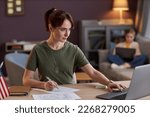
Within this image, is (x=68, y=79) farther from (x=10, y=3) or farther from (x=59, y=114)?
(x=10, y=3)

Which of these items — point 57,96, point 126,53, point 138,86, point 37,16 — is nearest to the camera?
point 138,86

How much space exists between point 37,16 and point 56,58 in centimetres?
374

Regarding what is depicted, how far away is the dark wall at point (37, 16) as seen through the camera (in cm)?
597

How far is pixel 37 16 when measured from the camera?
6.09 m

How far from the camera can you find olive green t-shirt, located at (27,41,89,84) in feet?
8.09

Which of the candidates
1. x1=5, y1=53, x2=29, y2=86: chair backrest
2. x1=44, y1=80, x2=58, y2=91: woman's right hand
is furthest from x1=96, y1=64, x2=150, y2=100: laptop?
x1=5, y1=53, x2=29, y2=86: chair backrest

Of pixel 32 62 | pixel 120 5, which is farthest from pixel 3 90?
pixel 120 5

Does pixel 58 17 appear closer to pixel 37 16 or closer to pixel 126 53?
pixel 126 53

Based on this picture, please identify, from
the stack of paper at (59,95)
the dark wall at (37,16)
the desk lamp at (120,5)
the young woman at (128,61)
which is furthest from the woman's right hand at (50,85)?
the desk lamp at (120,5)

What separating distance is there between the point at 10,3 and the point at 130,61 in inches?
89.1

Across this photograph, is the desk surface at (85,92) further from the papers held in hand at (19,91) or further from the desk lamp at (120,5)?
the desk lamp at (120,5)

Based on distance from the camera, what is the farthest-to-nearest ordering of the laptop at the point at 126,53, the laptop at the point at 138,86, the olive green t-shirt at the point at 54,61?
the laptop at the point at 126,53, the olive green t-shirt at the point at 54,61, the laptop at the point at 138,86

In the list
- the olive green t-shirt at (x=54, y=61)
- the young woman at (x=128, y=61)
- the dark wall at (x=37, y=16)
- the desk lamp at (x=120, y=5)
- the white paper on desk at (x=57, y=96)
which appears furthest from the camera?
the desk lamp at (x=120, y=5)

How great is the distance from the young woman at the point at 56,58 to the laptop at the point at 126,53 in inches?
113
